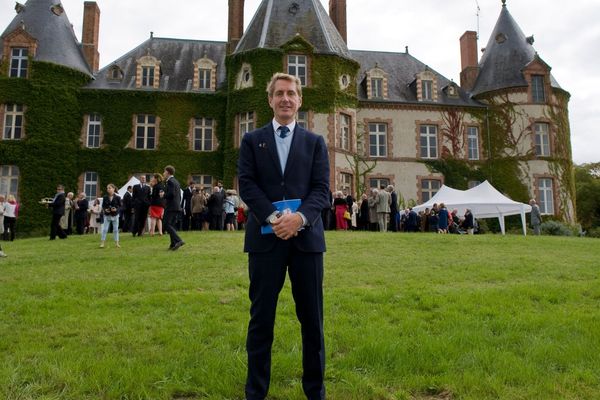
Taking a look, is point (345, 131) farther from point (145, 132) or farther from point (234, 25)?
point (145, 132)

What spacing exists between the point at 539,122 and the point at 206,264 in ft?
98.8

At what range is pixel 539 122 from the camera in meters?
33.3

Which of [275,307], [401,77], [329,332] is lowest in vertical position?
[329,332]

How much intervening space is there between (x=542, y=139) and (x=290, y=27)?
18437 millimetres

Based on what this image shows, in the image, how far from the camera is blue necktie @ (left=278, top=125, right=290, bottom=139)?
388cm

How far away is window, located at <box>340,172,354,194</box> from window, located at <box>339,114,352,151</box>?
5.59 ft

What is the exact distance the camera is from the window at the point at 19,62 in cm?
2903

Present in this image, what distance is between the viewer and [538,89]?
3366cm

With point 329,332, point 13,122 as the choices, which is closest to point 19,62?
point 13,122

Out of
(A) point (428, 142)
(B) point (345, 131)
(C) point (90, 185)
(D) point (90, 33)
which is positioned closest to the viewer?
(C) point (90, 185)

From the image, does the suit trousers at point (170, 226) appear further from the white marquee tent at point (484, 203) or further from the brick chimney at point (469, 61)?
the brick chimney at point (469, 61)

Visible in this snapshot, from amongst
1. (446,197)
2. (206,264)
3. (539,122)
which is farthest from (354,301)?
(539,122)

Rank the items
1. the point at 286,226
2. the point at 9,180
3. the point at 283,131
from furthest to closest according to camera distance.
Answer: the point at 9,180, the point at 283,131, the point at 286,226

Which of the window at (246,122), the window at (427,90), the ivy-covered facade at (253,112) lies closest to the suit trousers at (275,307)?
the ivy-covered facade at (253,112)
